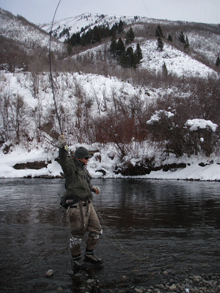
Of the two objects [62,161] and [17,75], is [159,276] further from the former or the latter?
[17,75]

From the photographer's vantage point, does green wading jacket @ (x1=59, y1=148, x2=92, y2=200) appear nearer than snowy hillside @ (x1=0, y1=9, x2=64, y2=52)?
Yes

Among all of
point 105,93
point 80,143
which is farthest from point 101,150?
point 105,93

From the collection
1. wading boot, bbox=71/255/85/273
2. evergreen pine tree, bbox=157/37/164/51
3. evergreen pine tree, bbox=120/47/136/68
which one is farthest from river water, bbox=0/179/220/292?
evergreen pine tree, bbox=157/37/164/51

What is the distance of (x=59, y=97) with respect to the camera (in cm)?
4938

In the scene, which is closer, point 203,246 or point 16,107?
point 203,246

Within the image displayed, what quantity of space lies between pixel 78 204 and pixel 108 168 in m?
24.7

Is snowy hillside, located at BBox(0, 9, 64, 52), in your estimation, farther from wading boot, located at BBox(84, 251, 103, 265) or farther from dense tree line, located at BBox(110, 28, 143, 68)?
wading boot, located at BBox(84, 251, 103, 265)

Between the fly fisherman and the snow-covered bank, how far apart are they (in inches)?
780

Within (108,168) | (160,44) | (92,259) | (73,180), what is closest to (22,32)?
(160,44)

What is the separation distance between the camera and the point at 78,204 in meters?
4.31

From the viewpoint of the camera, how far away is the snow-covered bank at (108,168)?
77.5 ft

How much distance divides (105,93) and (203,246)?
47998mm

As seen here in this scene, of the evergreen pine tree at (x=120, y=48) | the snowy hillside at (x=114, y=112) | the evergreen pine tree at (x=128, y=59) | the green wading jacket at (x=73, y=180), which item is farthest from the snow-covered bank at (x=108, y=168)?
the evergreen pine tree at (x=120, y=48)

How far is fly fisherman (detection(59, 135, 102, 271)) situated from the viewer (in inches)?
166
